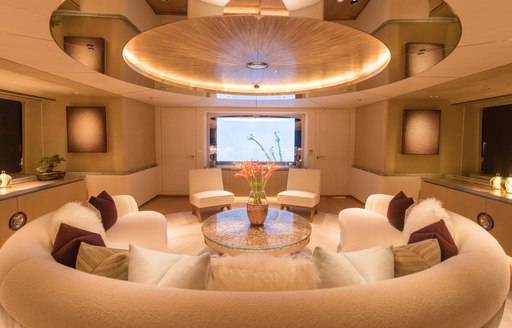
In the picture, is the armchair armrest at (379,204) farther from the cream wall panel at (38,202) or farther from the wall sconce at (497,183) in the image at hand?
the cream wall panel at (38,202)

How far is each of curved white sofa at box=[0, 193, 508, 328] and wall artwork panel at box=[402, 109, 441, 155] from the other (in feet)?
15.1

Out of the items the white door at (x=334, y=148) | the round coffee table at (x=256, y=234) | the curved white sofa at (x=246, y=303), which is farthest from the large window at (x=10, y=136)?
the white door at (x=334, y=148)

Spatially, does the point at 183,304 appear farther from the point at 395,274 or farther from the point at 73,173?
the point at 73,173

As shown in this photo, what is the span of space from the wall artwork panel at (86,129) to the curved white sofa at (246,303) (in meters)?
4.51

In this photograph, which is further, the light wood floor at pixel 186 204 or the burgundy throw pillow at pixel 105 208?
the light wood floor at pixel 186 204

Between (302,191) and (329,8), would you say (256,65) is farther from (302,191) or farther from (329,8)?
(302,191)

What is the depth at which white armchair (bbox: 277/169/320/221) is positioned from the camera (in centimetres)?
493

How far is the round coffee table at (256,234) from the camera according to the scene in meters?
2.61

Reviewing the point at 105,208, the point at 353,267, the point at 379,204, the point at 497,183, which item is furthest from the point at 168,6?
the point at 497,183

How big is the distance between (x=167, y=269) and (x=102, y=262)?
1.17 ft

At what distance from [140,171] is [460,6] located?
5710 mm

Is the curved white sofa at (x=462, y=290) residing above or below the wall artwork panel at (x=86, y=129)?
below

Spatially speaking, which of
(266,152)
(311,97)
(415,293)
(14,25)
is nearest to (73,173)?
(14,25)

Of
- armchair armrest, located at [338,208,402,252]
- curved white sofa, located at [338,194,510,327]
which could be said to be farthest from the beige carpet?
curved white sofa, located at [338,194,510,327]
